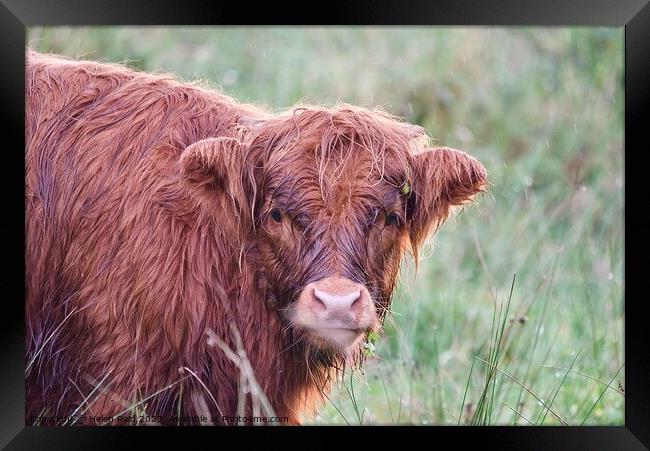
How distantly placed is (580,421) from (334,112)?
1915 millimetres

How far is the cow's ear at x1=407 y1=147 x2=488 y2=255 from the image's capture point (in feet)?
12.2

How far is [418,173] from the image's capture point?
3752mm

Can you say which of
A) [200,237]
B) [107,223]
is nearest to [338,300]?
[200,237]

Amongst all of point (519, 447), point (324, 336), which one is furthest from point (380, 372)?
point (324, 336)

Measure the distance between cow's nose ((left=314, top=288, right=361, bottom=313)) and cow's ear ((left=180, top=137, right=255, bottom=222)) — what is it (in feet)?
1.90

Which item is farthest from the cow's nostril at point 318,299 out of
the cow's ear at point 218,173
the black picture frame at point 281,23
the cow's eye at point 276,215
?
the black picture frame at point 281,23

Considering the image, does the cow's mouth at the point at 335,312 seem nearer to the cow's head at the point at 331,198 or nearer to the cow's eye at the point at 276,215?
the cow's head at the point at 331,198

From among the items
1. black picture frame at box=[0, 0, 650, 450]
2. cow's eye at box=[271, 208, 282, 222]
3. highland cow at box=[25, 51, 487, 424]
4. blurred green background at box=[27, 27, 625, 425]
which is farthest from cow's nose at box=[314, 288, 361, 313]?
black picture frame at box=[0, 0, 650, 450]

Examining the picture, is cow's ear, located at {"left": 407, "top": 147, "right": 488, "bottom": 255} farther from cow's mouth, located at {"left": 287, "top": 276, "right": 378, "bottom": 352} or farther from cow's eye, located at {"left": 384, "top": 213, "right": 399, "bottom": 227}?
cow's mouth, located at {"left": 287, "top": 276, "right": 378, "bottom": 352}

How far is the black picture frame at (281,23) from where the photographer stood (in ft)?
12.4

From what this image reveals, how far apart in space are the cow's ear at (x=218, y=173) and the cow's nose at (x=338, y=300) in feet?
1.90

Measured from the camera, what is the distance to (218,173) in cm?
356

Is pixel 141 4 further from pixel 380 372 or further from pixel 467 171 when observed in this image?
pixel 380 372

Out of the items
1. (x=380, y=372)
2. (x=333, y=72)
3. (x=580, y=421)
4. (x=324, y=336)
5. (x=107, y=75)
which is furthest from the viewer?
(x=333, y=72)
